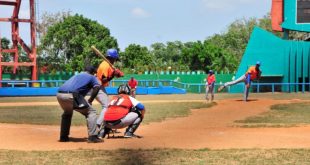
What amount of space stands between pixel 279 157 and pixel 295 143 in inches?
79.1

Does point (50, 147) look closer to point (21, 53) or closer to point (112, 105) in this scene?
point (112, 105)

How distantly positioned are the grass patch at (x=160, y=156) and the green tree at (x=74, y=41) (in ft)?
157

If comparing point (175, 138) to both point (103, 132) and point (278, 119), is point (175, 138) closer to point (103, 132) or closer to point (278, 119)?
point (103, 132)

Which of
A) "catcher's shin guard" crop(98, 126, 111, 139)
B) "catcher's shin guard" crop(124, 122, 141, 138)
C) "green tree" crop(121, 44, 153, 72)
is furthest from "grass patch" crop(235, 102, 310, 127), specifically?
"green tree" crop(121, 44, 153, 72)

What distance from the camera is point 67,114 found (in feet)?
31.4

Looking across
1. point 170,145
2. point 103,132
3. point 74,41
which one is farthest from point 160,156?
point 74,41

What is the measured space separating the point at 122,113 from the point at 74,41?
4859cm

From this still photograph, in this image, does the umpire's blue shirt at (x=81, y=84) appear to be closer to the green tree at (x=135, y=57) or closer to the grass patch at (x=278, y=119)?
the grass patch at (x=278, y=119)

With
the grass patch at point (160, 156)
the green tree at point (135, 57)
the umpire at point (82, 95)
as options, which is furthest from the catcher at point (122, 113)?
the green tree at point (135, 57)

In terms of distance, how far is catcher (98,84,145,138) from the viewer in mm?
9734

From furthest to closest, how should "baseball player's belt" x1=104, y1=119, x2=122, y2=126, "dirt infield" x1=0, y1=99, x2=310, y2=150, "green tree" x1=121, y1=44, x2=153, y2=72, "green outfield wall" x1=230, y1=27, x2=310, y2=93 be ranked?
"green tree" x1=121, y1=44, x2=153, y2=72, "green outfield wall" x1=230, y1=27, x2=310, y2=93, "baseball player's belt" x1=104, y1=119, x2=122, y2=126, "dirt infield" x1=0, y1=99, x2=310, y2=150

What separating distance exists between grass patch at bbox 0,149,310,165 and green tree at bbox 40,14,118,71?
47873 millimetres

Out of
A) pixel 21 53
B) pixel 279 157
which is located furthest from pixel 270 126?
pixel 21 53

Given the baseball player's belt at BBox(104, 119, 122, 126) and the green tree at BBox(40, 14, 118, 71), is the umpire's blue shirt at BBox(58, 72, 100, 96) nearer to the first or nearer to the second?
the baseball player's belt at BBox(104, 119, 122, 126)
